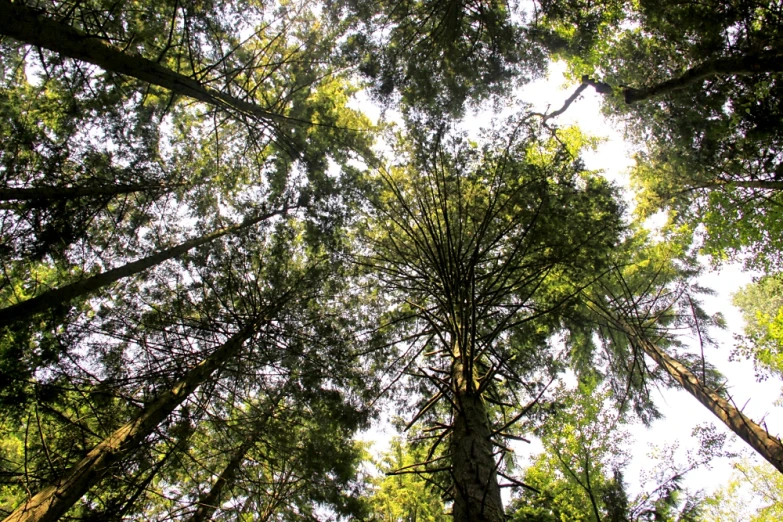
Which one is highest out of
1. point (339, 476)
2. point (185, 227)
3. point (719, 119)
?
point (719, 119)

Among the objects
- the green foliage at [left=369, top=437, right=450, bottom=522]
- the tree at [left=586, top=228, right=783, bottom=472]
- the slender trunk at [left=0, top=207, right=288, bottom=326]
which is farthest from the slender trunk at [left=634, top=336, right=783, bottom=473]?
the slender trunk at [left=0, top=207, right=288, bottom=326]

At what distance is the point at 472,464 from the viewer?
2.39m

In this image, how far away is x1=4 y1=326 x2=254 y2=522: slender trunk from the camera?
11.0 ft

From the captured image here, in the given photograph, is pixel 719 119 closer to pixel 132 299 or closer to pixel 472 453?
pixel 472 453

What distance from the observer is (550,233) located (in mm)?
5852

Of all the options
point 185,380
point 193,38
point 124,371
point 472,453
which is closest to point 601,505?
point 472,453

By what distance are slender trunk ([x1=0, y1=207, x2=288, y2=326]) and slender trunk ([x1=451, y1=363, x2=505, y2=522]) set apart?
6749mm

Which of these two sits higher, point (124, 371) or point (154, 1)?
point (154, 1)

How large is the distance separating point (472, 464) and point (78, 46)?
5330mm

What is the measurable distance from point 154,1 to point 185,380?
8.32 meters

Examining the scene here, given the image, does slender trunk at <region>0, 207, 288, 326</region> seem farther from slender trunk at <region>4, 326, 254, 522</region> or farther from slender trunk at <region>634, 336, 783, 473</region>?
slender trunk at <region>634, 336, 783, 473</region>

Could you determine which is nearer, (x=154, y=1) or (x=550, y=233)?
(x=550, y=233)

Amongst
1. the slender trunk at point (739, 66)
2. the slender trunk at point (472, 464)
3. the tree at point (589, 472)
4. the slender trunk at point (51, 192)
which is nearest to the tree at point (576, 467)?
the tree at point (589, 472)

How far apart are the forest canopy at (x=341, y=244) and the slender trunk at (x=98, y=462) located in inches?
1.5
